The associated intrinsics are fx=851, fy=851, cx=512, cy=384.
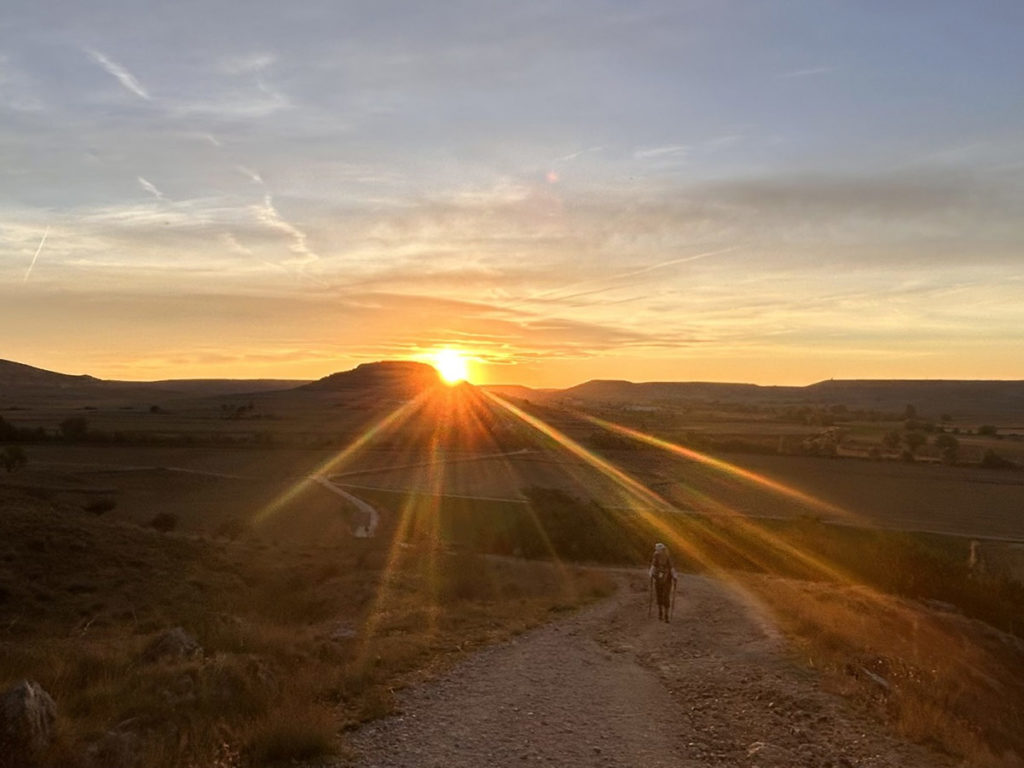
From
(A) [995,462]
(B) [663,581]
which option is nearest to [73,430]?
(B) [663,581]

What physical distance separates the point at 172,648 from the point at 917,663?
44.1ft

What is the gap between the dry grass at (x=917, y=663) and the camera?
11.6 metres

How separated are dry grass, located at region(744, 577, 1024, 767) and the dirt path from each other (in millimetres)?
597

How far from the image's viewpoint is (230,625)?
1695 centimetres

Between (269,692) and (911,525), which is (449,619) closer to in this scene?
(269,692)

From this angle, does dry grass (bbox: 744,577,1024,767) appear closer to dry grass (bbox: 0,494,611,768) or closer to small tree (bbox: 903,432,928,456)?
dry grass (bbox: 0,494,611,768)

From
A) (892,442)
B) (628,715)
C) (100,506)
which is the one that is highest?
(628,715)

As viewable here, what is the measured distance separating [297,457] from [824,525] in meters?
58.3

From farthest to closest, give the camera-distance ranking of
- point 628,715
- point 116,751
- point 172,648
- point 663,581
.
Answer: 1. point 663,581
2. point 172,648
3. point 628,715
4. point 116,751

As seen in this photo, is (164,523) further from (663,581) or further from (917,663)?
(917,663)

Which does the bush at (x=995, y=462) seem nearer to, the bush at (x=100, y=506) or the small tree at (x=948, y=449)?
the small tree at (x=948, y=449)

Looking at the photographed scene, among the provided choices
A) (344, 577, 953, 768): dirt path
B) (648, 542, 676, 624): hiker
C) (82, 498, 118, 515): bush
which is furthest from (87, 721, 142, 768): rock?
(82, 498, 118, 515): bush

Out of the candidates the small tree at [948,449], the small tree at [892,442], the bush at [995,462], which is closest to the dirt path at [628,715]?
the bush at [995,462]

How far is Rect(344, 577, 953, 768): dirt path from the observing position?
9789 millimetres
